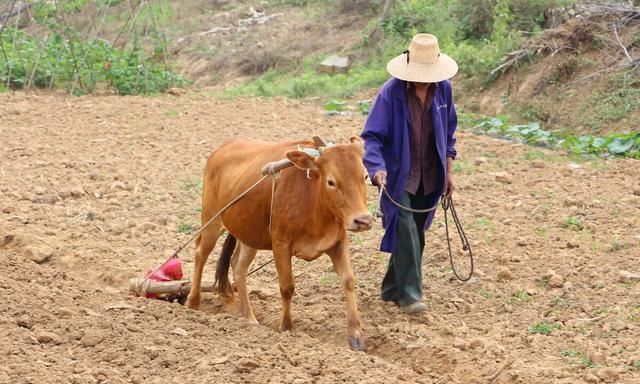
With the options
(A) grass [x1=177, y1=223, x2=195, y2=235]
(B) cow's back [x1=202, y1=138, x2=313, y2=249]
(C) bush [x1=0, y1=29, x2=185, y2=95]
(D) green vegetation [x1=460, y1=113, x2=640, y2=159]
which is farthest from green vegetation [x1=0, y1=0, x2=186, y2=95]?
(B) cow's back [x1=202, y1=138, x2=313, y2=249]

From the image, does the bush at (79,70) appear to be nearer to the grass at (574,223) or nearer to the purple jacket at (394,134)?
the grass at (574,223)

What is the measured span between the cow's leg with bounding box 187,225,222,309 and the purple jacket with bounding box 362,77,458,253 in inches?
51.0

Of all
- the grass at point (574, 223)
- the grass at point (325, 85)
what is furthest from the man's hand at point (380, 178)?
the grass at point (325, 85)

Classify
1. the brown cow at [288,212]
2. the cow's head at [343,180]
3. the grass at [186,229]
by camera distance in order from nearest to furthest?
the cow's head at [343,180]
the brown cow at [288,212]
the grass at [186,229]

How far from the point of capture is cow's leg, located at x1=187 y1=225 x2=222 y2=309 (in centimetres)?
737

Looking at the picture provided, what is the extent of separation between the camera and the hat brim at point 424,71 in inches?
260

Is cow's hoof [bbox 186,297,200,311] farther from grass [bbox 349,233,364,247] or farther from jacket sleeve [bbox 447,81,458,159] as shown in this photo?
jacket sleeve [bbox 447,81,458,159]

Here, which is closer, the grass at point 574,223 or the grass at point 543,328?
the grass at point 543,328

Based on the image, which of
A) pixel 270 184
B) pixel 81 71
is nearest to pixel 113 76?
pixel 81 71

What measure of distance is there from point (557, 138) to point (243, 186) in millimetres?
6603

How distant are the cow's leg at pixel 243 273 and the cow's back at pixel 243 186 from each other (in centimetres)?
32

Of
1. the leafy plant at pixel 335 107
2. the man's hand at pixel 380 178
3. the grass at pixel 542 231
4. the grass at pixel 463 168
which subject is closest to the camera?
the man's hand at pixel 380 178

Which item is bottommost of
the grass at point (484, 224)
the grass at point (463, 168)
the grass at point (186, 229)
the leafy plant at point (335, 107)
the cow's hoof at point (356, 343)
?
the leafy plant at point (335, 107)

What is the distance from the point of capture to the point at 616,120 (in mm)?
12742
